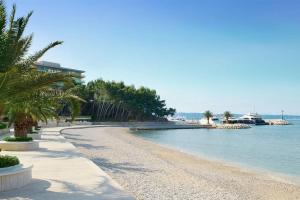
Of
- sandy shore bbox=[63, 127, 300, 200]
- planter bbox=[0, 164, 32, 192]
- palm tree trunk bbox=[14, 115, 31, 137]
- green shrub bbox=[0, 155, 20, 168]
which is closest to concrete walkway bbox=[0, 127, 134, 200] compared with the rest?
planter bbox=[0, 164, 32, 192]

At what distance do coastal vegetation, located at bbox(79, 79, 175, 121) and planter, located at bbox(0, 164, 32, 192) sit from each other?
73000 mm

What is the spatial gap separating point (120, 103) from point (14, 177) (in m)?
79.9

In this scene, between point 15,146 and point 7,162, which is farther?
point 15,146

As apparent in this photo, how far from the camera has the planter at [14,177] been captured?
10312 millimetres

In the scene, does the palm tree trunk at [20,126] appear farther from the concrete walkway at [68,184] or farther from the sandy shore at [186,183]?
the concrete walkway at [68,184]

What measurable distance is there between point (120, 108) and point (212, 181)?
243ft

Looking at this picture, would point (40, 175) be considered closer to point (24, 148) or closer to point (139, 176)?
point (139, 176)

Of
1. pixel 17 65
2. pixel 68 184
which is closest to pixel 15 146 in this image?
pixel 17 65

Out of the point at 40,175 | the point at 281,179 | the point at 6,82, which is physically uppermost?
the point at 6,82

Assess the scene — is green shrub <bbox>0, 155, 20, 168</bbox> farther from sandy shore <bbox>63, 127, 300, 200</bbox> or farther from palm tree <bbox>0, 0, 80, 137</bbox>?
sandy shore <bbox>63, 127, 300, 200</bbox>

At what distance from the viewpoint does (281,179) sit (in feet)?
67.2

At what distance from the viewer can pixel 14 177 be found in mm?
10633

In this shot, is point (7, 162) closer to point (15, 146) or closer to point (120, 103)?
point (15, 146)

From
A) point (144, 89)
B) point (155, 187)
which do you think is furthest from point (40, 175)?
point (144, 89)
